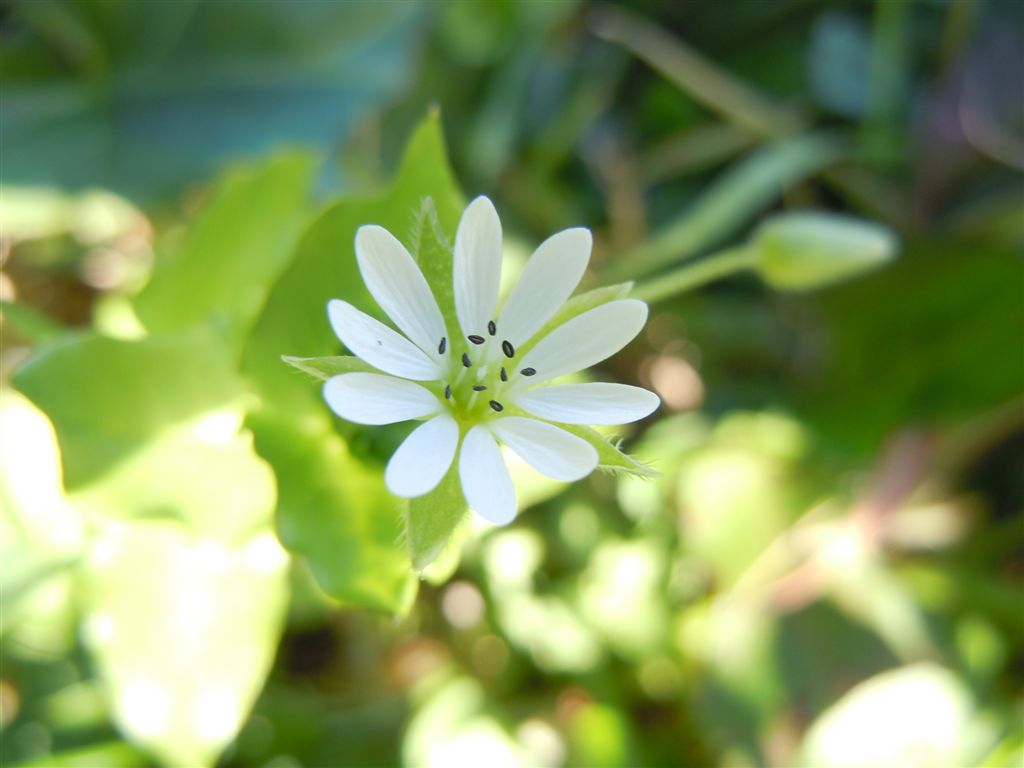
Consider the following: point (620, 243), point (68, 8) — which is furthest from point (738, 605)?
point (68, 8)

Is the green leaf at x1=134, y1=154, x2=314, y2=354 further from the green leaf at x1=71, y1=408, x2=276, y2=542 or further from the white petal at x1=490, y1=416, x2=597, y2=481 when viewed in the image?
the white petal at x1=490, y1=416, x2=597, y2=481

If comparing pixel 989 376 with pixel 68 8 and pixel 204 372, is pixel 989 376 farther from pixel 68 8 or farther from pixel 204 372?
pixel 68 8

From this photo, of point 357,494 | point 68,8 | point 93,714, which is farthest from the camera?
point 68,8

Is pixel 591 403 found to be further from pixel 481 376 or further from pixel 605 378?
pixel 605 378

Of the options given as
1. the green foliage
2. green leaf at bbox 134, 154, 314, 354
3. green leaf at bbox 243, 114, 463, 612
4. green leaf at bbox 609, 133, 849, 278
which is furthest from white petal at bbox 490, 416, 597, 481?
the green foliage

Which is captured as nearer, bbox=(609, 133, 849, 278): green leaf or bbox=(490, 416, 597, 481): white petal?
bbox=(490, 416, 597, 481): white petal
